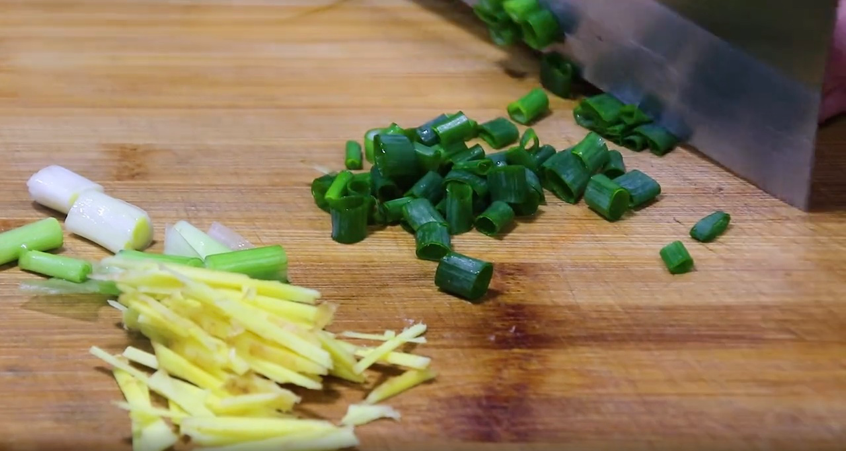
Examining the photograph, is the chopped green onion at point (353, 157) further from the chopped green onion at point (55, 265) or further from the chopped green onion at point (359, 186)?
the chopped green onion at point (55, 265)

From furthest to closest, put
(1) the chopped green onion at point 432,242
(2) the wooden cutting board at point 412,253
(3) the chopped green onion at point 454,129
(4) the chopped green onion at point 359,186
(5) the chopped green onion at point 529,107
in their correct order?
(5) the chopped green onion at point 529,107 < (3) the chopped green onion at point 454,129 < (4) the chopped green onion at point 359,186 < (1) the chopped green onion at point 432,242 < (2) the wooden cutting board at point 412,253

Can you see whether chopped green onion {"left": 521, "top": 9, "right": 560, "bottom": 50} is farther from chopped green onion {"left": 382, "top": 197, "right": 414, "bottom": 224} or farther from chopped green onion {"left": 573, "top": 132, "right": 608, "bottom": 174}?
chopped green onion {"left": 382, "top": 197, "right": 414, "bottom": 224}

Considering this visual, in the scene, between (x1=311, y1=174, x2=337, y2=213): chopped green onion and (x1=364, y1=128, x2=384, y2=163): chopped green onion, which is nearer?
(x1=311, y1=174, x2=337, y2=213): chopped green onion

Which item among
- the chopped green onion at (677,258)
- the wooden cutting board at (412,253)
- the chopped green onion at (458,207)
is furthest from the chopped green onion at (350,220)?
the chopped green onion at (677,258)

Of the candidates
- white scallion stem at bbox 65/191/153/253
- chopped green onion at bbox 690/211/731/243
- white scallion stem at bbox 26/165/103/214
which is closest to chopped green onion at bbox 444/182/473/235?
chopped green onion at bbox 690/211/731/243

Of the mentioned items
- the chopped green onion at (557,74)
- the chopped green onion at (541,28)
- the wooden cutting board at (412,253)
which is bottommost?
the wooden cutting board at (412,253)

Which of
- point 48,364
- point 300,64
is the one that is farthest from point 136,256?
point 300,64

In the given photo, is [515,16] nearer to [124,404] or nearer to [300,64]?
[300,64]
